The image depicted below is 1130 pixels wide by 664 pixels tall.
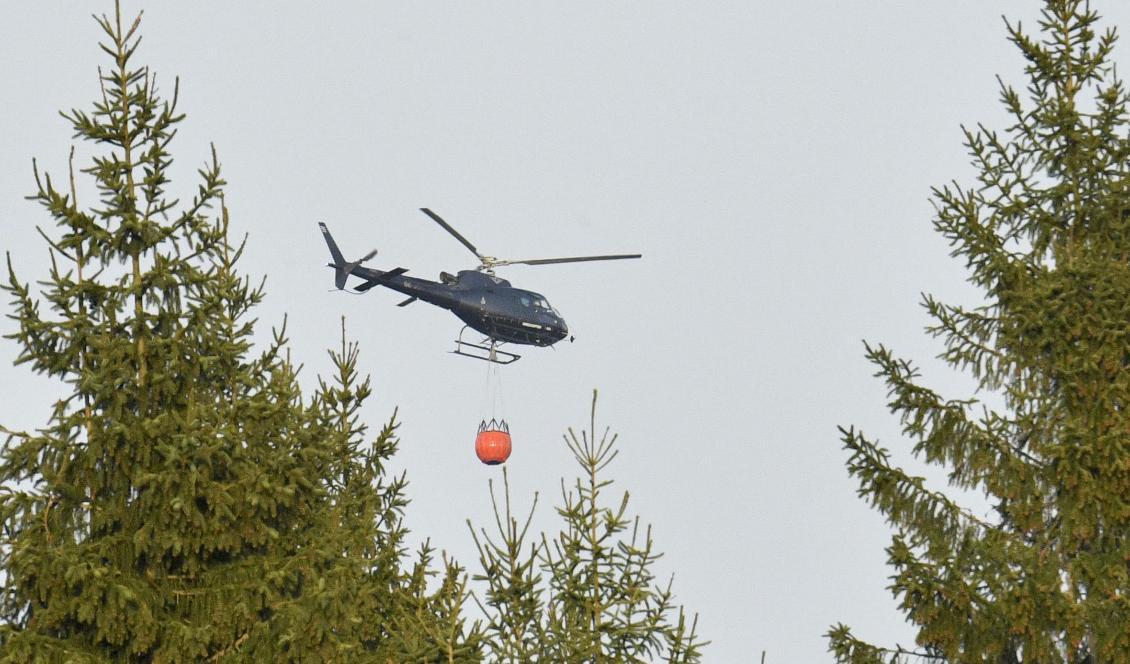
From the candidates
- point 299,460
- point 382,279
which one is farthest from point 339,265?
point 299,460

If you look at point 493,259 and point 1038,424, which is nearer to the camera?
point 1038,424

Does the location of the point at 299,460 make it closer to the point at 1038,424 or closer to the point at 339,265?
the point at 1038,424

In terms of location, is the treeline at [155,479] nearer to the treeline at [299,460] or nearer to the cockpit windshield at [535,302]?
the treeline at [299,460]

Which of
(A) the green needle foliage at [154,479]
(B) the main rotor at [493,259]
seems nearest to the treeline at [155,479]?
(A) the green needle foliage at [154,479]

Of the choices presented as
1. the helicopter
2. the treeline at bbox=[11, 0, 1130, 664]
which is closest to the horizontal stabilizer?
the helicopter

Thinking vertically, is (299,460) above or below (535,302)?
below

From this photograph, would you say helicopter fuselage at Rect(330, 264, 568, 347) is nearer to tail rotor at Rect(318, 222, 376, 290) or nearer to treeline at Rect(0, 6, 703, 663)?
tail rotor at Rect(318, 222, 376, 290)

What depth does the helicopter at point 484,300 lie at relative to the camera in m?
44.9

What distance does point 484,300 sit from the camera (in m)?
45.1

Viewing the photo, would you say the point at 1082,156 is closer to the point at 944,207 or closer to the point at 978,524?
the point at 944,207

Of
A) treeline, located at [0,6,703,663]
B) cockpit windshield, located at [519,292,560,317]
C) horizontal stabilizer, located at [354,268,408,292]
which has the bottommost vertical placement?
treeline, located at [0,6,703,663]

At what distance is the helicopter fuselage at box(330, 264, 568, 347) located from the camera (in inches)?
1768

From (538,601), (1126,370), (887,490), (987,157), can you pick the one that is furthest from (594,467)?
(987,157)

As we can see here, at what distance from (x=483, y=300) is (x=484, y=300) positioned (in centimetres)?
4
